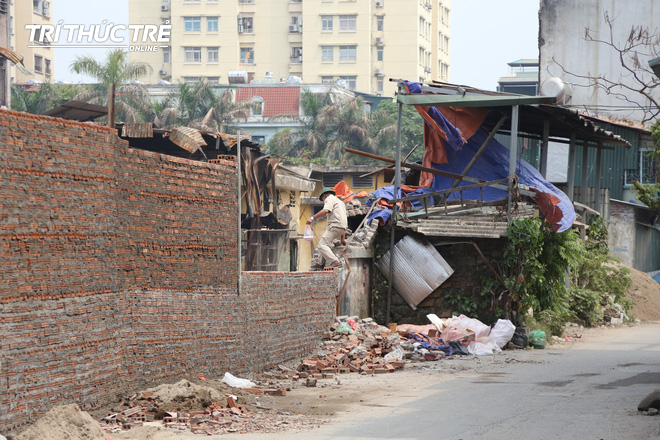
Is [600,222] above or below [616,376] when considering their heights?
above

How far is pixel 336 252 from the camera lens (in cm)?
1606

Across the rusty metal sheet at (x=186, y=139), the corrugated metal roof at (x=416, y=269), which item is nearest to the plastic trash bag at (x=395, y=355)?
the corrugated metal roof at (x=416, y=269)

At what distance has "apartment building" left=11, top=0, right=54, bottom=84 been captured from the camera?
77.6 meters

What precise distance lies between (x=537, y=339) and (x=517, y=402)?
6368mm

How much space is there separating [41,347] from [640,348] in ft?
39.7

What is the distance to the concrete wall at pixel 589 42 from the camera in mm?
33750

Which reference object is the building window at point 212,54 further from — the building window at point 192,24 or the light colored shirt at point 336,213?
the light colored shirt at point 336,213

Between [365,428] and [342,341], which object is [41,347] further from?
[342,341]

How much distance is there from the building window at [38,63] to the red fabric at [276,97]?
2774 cm

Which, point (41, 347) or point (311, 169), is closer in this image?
point (41, 347)

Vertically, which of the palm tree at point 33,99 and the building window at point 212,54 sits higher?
the building window at point 212,54

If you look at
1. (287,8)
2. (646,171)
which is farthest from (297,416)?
(287,8)

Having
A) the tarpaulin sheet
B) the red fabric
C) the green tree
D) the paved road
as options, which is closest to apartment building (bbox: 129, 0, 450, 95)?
the red fabric

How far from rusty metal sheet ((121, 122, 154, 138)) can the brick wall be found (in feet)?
22.0
